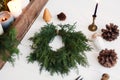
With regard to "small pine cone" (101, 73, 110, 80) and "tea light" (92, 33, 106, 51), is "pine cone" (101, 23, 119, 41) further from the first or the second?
"small pine cone" (101, 73, 110, 80)

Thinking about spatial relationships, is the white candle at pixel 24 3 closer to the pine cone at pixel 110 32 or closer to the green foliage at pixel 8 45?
the green foliage at pixel 8 45

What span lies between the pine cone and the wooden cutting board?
0.92ft

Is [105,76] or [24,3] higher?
[24,3]

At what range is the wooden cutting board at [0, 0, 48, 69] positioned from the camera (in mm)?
772

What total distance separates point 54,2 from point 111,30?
0.29m

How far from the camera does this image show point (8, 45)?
686 millimetres

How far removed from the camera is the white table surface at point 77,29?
2.24ft

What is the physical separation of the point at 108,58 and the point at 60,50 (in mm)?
161

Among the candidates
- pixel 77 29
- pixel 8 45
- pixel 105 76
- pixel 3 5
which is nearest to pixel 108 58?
pixel 105 76

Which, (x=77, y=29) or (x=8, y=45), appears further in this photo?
(x=77, y=29)

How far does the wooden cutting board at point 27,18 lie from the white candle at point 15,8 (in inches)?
0.7

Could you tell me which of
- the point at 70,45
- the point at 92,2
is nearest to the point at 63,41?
the point at 70,45

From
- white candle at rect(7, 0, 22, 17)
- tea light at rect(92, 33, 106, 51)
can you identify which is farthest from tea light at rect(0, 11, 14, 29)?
tea light at rect(92, 33, 106, 51)

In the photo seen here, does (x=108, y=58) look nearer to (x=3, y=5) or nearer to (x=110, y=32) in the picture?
(x=110, y=32)
